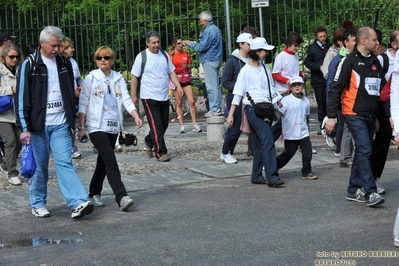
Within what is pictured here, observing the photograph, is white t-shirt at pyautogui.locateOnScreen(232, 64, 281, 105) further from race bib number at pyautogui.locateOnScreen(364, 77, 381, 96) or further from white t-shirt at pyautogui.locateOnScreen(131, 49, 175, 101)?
white t-shirt at pyautogui.locateOnScreen(131, 49, 175, 101)

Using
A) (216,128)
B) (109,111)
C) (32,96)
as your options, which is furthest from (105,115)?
(216,128)

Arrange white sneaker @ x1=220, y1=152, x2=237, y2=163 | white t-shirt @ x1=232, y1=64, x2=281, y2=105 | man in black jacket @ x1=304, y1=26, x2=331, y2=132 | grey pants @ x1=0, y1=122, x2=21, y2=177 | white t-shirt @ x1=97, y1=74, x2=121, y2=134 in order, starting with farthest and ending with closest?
man in black jacket @ x1=304, y1=26, x2=331, y2=132 → white sneaker @ x1=220, y1=152, x2=237, y2=163 → grey pants @ x1=0, y1=122, x2=21, y2=177 → white t-shirt @ x1=232, y1=64, x2=281, y2=105 → white t-shirt @ x1=97, y1=74, x2=121, y2=134

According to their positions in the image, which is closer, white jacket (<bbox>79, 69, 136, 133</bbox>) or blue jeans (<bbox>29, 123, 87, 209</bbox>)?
blue jeans (<bbox>29, 123, 87, 209</bbox>)


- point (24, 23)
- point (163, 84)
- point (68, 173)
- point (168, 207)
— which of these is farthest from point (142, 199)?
point (24, 23)

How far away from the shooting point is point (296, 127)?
468 inches

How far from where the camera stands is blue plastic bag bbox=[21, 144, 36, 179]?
9.31 m

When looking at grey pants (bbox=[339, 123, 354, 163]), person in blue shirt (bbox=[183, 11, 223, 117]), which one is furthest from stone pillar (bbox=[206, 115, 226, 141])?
grey pants (bbox=[339, 123, 354, 163])

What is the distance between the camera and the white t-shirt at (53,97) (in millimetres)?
9523

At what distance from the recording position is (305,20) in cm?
2105

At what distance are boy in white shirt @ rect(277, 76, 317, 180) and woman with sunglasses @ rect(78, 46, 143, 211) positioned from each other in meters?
2.38

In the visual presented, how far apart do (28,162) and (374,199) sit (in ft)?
10.7

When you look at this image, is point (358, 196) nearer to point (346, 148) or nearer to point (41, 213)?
point (346, 148)

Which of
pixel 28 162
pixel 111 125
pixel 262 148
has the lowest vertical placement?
pixel 262 148

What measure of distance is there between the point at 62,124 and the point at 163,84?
409 cm
